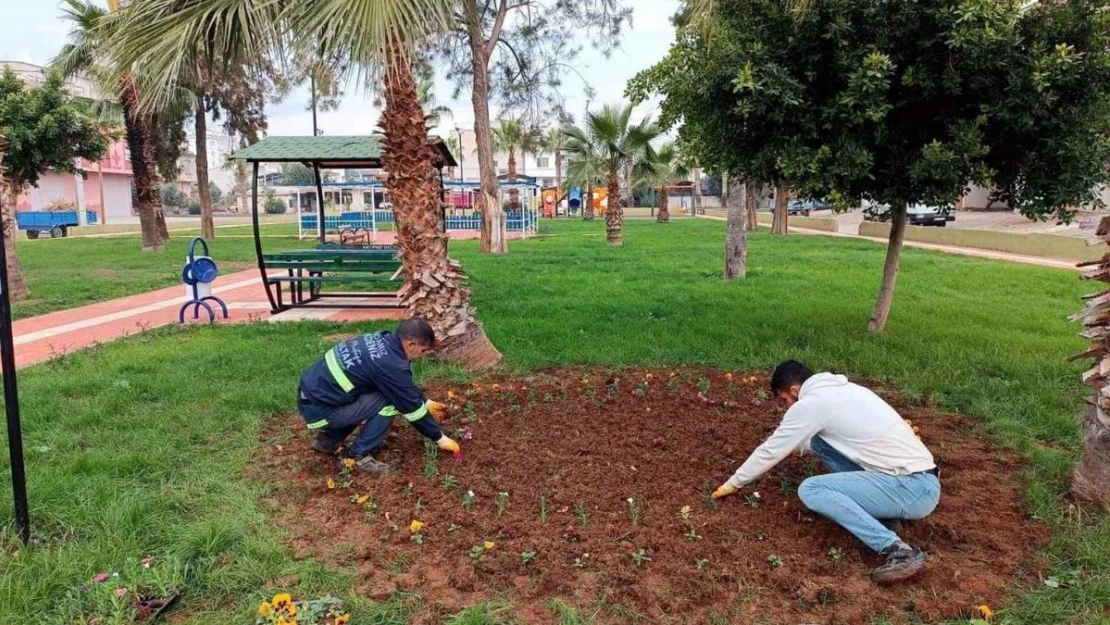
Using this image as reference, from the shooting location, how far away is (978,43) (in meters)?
4.52

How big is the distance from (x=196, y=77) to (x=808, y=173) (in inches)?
202

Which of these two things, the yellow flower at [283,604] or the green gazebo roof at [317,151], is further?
the green gazebo roof at [317,151]

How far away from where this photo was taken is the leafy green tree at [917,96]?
4637mm

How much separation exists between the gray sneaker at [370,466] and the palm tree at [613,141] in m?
16.7

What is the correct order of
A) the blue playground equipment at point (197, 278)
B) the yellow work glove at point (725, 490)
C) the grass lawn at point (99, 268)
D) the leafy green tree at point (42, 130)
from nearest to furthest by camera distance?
the yellow work glove at point (725, 490) → the blue playground equipment at point (197, 278) → the grass lawn at point (99, 268) → the leafy green tree at point (42, 130)

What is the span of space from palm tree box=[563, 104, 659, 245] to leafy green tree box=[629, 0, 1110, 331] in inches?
589

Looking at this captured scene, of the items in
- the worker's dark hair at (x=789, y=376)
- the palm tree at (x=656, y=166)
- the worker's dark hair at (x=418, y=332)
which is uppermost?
the palm tree at (x=656, y=166)

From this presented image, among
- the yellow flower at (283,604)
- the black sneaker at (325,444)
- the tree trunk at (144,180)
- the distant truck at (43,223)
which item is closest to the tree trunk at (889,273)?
the black sneaker at (325,444)

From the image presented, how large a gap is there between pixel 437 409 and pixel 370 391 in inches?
31.1

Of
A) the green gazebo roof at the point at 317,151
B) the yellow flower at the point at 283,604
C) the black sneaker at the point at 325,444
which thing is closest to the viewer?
the yellow flower at the point at 283,604

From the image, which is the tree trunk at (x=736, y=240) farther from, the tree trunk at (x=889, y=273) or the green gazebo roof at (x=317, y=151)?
the green gazebo roof at (x=317, y=151)

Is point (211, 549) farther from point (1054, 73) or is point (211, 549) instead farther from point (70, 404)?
point (1054, 73)

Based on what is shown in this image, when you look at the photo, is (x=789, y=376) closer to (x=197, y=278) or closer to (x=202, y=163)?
(x=197, y=278)

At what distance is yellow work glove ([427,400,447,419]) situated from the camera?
4.65m
